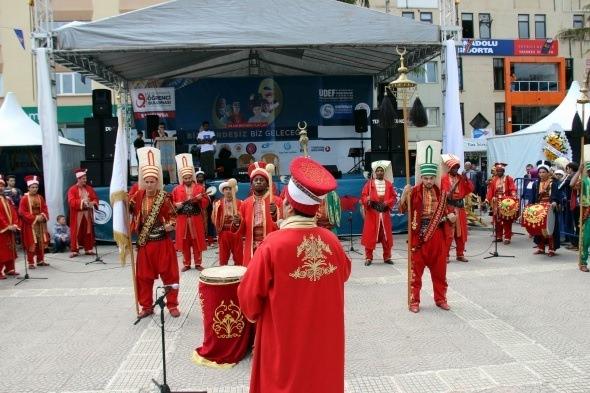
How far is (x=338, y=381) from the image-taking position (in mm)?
3637

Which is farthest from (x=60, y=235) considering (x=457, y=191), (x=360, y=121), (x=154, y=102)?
(x=360, y=121)

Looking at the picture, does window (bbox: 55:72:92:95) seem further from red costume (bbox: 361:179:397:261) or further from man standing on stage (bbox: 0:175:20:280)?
red costume (bbox: 361:179:397:261)

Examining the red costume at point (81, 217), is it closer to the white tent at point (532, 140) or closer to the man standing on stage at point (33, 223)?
the man standing on stage at point (33, 223)

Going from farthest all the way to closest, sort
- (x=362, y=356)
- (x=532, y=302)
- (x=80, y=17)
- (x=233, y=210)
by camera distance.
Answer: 1. (x=80, y=17)
2. (x=233, y=210)
3. (x=532, y=302)
4. (x=362, y=356)

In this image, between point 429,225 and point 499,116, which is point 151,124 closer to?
point 429,225

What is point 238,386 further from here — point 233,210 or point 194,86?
point 194,86

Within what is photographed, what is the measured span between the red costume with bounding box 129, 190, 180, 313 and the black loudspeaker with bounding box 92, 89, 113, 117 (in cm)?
823

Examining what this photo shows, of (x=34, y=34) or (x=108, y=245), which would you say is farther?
(x=108, y=245)

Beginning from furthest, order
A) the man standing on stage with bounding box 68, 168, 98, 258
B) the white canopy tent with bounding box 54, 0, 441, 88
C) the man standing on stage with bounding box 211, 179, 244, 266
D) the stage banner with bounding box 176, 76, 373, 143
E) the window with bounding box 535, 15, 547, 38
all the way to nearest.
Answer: the window with bounding box 535, 15, 547, 38 < the stage banner with bounding box 176, 76, 373, 143 < the man standing on stage with bounding box 68, 168, 98, 258 < the white canopy tent with bounding box 54, 0, 441, 88 < the man standing on stage with bounding box 211, 179, 244, 266

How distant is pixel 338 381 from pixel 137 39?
34.7 ft

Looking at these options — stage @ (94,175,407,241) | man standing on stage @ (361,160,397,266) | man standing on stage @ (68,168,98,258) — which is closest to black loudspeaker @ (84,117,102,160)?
stage @ (94,175,407,241)

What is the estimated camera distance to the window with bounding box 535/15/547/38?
127ft

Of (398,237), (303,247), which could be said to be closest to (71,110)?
(398,237)

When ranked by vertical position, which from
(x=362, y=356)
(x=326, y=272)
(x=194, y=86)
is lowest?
(x=362, y=356)
